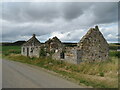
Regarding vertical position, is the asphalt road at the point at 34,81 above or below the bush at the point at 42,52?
below

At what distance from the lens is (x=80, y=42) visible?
2088cm

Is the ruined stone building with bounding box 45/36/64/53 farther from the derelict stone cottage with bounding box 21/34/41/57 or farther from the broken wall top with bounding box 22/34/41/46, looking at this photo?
the broken wall top with bounding box 22/34/41/46

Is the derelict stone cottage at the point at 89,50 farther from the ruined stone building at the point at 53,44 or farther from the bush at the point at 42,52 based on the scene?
the bush at the point at 42,52

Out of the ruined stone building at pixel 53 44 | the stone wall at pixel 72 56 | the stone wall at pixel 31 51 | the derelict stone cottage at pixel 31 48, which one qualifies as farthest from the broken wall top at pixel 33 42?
the stone wall at pixel 72 56

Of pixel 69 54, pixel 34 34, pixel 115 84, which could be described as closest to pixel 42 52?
pixel 69 54

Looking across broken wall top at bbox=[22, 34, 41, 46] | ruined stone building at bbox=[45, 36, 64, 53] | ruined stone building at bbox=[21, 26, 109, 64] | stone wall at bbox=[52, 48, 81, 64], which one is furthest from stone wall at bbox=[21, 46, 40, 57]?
stone wall at bbox=[52, 48, 81, 64]

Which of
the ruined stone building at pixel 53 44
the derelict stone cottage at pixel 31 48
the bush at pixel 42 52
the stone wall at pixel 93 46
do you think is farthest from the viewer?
the derelict stone cottage at pixel 31 48

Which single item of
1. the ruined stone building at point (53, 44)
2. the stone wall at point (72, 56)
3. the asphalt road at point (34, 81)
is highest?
the ruined stone building at point (53, 44)

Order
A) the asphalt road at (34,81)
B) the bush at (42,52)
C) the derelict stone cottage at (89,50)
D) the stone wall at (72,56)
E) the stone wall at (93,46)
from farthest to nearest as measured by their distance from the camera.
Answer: the bush at (42,52) → the stone wall at (93,46) → the derelict stone cottage at (89,50) → the stone wall at (72,56) → the asphalt road at (34,81)

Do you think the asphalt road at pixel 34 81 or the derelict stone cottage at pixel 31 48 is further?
the derelict stone cottage at pixel 31 48

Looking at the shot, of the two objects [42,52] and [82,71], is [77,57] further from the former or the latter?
[42,52]

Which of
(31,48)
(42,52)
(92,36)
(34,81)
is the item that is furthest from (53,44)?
(34,81)

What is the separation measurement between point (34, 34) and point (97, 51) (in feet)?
67.3

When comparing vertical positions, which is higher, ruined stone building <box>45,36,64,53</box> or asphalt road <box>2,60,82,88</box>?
ruined stone building <box>45,36,64,53</box>
